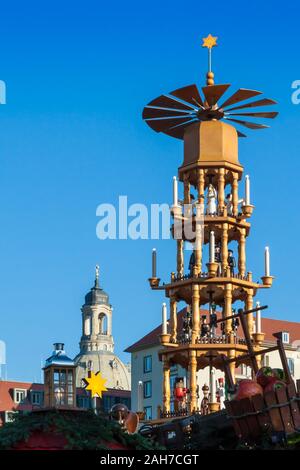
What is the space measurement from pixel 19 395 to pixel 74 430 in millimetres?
99171

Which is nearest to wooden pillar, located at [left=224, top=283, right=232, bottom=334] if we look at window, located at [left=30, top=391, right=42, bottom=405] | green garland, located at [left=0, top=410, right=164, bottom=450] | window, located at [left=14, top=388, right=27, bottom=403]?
green garland, located at [left=0, top=410, right=164, bottom=450]

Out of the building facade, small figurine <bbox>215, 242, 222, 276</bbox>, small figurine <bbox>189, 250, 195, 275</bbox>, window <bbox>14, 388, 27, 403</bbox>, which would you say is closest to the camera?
small figurine <bbox>189, 250, 195, 275</bbox>

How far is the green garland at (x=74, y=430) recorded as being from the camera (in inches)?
722

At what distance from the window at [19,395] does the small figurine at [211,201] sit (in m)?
78.7

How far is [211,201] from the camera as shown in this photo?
39062mm

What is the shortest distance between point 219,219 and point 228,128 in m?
3.42

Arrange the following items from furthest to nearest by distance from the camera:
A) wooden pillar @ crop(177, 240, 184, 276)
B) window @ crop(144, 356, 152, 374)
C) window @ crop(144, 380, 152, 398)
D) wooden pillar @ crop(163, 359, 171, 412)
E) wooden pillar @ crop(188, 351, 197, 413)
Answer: window @ crop(144, 356, 152, 374) < window @ crop(144, 380, 152, 398) < wooden pillar @ crop(177, 240, 184, 276) < wooden pillar @ crop(163, 359, 171, 412) < wooden pillar @ crop(188, 351, 197, 413)

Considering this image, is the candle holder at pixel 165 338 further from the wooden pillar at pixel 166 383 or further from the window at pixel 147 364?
the window at pixel 147 364

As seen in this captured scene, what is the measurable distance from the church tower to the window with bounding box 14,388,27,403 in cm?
3863

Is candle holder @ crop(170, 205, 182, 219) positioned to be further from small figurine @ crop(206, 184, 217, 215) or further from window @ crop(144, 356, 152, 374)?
window @ crop(144, 356, 152, 374)

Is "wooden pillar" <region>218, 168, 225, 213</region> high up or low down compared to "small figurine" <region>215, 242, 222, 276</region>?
up

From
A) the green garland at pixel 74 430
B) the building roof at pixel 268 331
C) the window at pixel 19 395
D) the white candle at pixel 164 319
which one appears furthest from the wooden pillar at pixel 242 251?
the window at pixel 19 395

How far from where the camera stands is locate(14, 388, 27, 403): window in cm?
11546

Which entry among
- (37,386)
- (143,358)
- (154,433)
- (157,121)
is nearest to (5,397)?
(37,386)
